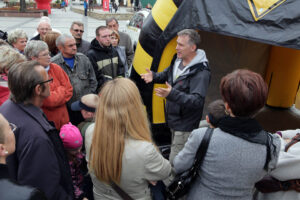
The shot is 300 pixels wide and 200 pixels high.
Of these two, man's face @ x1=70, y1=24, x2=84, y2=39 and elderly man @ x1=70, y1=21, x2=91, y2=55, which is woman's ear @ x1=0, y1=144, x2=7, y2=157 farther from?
man's face @ x1=70, y1=24, x2=84, y2=39

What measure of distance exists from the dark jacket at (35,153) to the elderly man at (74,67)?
4.65 feet

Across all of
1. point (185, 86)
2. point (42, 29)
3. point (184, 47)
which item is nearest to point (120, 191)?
point (185, 86)

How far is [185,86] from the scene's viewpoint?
9.05 ft

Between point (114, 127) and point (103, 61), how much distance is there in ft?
7.80

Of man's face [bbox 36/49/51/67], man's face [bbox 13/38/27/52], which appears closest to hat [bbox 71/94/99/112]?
man's face [bbox 36/49/51/67]

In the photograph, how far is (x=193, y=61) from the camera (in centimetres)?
273

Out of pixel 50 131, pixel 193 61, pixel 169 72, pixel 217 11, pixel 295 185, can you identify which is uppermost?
pixel 217 11

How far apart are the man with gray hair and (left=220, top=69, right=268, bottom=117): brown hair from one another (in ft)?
3.50

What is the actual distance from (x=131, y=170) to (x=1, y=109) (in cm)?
98

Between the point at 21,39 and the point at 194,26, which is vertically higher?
the point at 194,26

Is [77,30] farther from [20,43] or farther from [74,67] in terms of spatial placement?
[74,67]

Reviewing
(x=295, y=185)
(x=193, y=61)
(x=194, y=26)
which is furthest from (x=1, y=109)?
(x=194, y=26)

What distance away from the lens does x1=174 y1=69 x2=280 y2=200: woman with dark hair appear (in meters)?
1.43

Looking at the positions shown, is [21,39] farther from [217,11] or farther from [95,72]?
[217,11]
